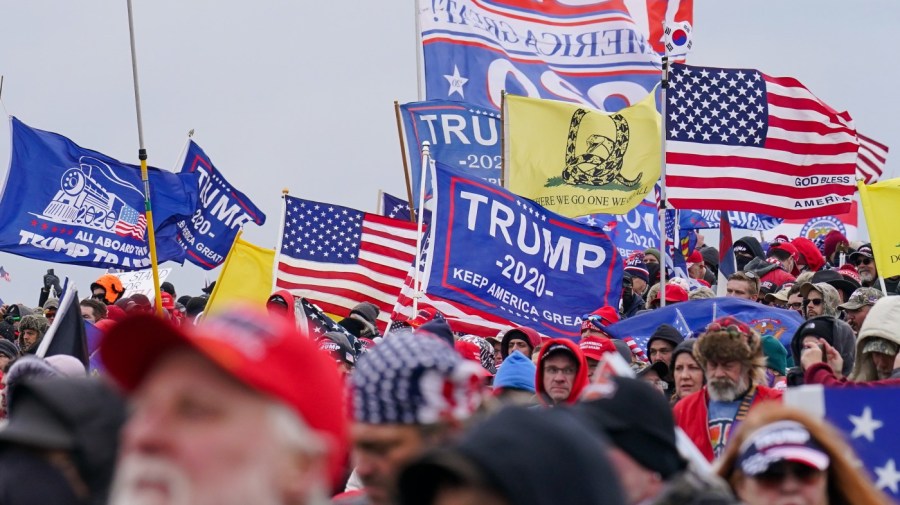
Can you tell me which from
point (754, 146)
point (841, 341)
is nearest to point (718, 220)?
point (754, 146)

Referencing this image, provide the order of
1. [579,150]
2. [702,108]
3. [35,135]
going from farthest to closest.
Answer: [35,135] < [579,150] < [702,108]

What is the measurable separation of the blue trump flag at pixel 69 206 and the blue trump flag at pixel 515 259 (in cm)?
534

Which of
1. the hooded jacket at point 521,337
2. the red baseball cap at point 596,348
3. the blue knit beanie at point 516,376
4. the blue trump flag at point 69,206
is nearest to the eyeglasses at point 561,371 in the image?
the blue knit beanie at point 516,376

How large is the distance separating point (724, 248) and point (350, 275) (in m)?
4.14

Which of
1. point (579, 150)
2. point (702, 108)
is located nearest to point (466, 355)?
point (702, 108)

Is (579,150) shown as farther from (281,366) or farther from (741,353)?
(281,366)

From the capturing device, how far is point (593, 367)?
938cm

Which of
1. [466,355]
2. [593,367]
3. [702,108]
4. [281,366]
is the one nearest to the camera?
[281,366]

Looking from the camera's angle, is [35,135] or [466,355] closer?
[466,355]

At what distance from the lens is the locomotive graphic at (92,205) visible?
17.2 metres

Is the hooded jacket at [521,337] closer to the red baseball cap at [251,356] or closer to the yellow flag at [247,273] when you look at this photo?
the yellow flag at [247,273]

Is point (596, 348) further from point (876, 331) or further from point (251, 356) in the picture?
point (251, 356)

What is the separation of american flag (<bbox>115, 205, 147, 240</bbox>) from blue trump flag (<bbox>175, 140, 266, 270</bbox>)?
1.74 metres

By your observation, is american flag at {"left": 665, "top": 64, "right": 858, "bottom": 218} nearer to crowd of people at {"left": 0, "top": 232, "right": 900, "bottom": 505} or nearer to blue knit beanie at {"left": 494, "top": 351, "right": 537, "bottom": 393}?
crowd of people at {"left": 0, "top": 232, "right": 900, "bottom": 505}
